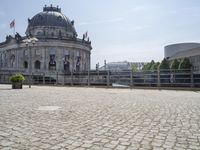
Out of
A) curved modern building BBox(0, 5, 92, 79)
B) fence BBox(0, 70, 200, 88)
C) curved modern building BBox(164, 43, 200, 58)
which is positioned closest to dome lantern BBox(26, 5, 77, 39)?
curved modern building BBox(0, 5, 92, 79)

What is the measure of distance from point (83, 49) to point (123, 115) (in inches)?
3068

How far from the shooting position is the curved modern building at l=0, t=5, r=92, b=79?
76062mm

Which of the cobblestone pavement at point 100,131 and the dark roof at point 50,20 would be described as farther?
the dark roof at point 50,20

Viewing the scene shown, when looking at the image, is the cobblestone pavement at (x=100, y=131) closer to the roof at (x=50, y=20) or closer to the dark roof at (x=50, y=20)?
the roof at (x=50, y=20)

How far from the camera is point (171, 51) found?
13025 centimetres

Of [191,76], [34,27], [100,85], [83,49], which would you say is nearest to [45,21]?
[34,27]

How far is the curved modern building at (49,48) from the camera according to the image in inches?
2995

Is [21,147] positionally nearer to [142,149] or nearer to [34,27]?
[142,149]

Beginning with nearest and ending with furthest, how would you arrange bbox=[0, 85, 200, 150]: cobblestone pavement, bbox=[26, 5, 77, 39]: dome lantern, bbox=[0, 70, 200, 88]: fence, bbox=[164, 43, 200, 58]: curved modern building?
bbox=[0, 85, 200, 150]: cobblestone pavement, bbox=[0, 70, 200, 88]: fence, bbox=[26, 5, 77, 39]: dome lantern, bbox=[164, 43, 200, 58]: curved modern building

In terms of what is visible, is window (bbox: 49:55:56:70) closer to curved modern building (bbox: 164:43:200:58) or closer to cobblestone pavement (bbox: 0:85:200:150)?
cobblestone pavement (bbox: 0:85:200:150)

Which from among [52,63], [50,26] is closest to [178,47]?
[50,26]

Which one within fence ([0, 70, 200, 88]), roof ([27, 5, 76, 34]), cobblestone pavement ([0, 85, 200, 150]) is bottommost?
cobblestone pavement ([0, 85, 200, 150])

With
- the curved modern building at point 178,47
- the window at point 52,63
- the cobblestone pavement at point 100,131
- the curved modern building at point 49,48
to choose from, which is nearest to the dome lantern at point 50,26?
the curved modern building at point 49,48

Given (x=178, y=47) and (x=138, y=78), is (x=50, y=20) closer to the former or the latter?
(x=138, y=78)
